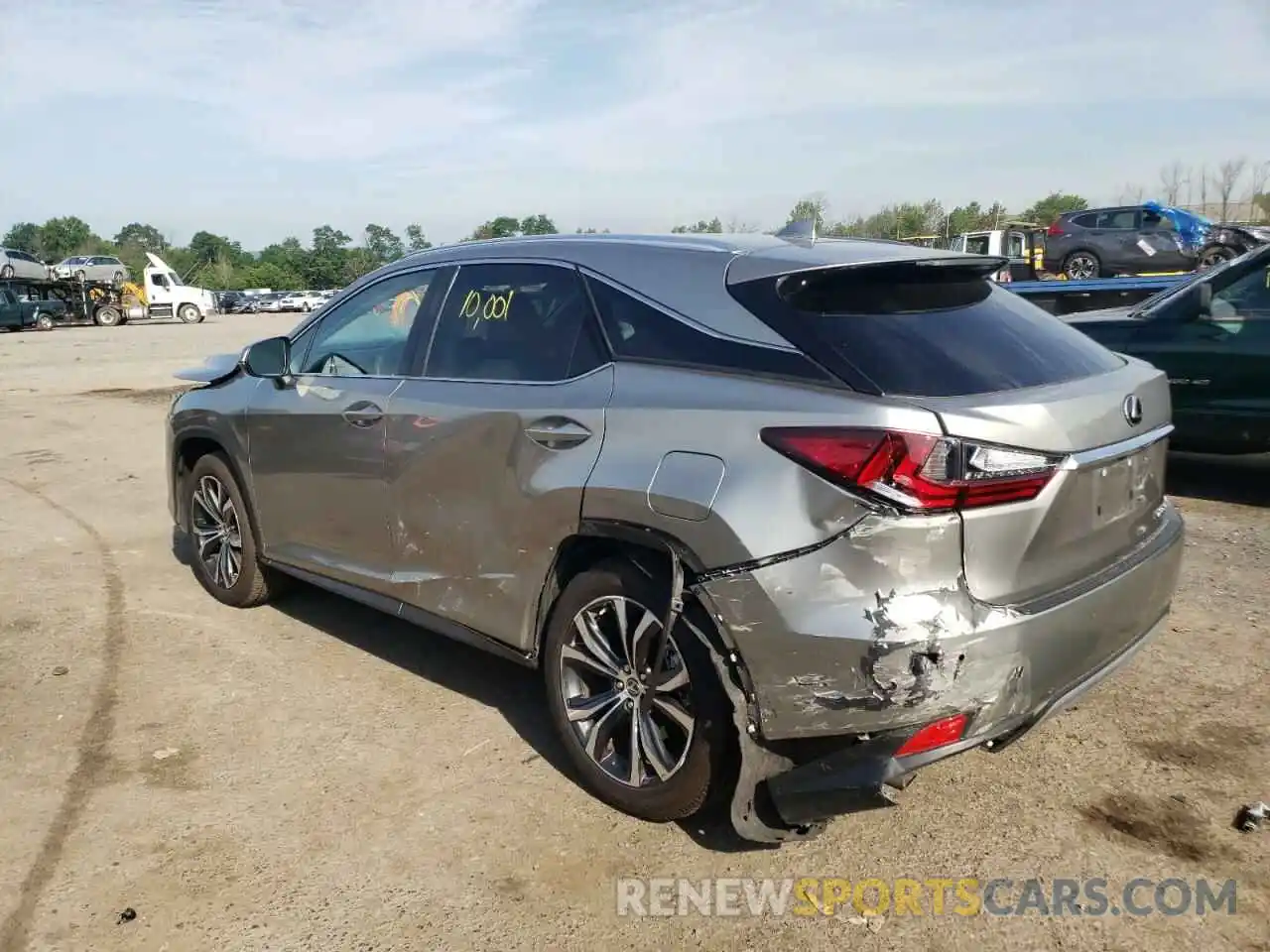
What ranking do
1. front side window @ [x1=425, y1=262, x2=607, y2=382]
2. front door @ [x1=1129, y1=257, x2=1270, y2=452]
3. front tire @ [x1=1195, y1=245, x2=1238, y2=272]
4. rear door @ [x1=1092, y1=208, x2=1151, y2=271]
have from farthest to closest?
rear door @ [x1=1092, y1=208, x2=1151, y2=271], front tire @ [x1=1195, y1=245, x2=1238, y2=272], front door @ [x1=1129, y1=257, x2=1270, y2=452], front side window @ [x1=425, y1=262, x2=607, y2=382]

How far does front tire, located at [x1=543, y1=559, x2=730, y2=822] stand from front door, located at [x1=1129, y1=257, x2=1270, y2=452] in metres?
5.44

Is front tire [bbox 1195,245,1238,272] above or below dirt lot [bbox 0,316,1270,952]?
above

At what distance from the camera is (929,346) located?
2.86 m

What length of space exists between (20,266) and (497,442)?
150 feet

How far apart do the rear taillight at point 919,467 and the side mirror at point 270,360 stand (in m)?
2.89

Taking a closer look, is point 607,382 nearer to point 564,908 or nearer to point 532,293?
point 532,293

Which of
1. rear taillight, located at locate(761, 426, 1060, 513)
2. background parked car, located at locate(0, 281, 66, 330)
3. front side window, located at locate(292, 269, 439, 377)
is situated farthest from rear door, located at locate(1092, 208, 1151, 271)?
background parked car, located at locate(0, 281, 66, 330)

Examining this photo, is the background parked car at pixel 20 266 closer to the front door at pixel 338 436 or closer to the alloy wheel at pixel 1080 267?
the alloy wheel at pixel 1080 267

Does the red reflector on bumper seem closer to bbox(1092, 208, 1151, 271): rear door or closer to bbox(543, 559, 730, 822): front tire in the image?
bbox(543, 559, 730, 822): front tire

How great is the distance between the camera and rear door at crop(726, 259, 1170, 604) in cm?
262

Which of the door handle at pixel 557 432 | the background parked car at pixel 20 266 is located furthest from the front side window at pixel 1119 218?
the background parked car at pixel 20 266

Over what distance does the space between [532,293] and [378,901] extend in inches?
80.6

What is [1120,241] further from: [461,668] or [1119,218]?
[461,668]

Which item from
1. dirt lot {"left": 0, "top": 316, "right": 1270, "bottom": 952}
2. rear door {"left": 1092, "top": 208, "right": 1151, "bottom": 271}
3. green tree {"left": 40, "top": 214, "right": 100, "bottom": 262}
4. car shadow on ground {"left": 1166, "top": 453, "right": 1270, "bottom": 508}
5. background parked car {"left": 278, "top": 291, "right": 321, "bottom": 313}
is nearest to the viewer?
dirt lot {"left": 0, "top": 316, "right": 1270, "bottom": 952}
